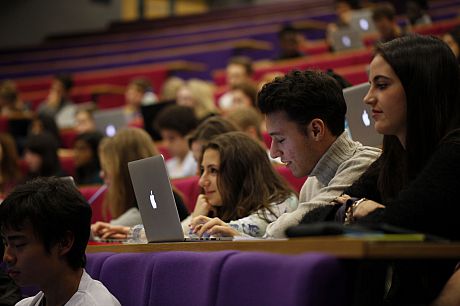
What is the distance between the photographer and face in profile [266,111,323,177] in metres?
1.53

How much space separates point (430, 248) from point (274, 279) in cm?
19

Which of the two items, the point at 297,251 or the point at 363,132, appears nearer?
the point at 297,251

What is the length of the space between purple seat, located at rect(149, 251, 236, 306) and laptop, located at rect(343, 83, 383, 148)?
649mm

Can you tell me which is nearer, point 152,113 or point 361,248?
point 361,248

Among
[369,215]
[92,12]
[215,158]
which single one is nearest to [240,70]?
[215,158]

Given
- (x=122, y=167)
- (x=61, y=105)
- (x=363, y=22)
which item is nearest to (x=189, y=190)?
(x=122, y=167)

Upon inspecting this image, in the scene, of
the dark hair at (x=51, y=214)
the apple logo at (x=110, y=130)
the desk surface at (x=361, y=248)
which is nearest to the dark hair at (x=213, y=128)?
the dark hair at (x=51, y=214)

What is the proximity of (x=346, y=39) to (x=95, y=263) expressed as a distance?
3.57m

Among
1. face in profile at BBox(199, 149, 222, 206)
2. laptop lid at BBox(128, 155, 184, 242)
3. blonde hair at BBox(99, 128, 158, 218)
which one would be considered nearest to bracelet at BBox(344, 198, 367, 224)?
laptop lid at BBox(128, 155, 184, 242)

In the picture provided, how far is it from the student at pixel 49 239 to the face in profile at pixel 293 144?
361mm

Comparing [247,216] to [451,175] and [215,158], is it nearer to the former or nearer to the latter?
[215,158]

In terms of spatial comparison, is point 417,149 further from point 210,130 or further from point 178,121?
point 178,121

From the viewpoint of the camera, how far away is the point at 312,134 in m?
1.53

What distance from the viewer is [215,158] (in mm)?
1877
